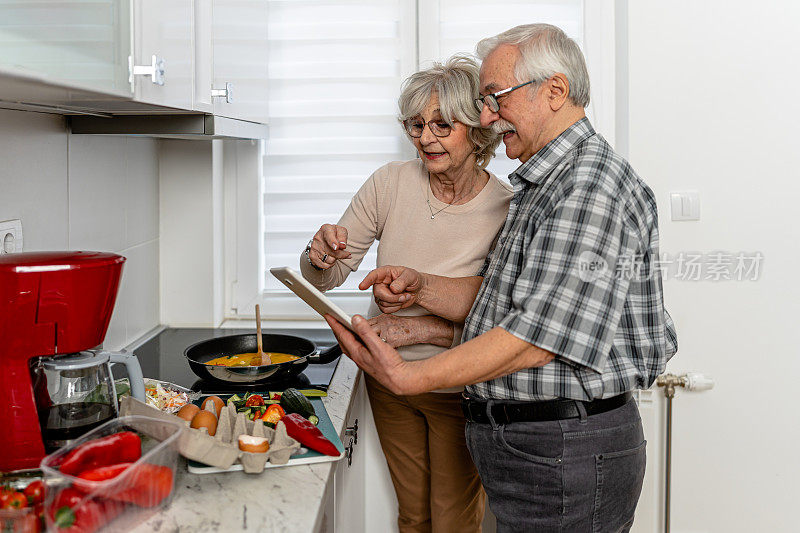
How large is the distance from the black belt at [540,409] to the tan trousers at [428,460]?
45 cm

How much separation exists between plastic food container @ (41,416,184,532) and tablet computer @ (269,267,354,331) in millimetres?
283

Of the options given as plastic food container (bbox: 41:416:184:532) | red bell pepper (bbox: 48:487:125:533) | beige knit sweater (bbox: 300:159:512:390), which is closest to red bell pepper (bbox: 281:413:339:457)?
plastic food container (bbox: 41:416:184:532)

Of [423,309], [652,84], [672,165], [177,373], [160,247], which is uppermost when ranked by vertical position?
[652,84]

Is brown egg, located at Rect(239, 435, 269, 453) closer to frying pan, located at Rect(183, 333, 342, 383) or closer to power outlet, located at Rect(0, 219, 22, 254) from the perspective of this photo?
frying pan, located at Rect(183, 333, 342, 383)

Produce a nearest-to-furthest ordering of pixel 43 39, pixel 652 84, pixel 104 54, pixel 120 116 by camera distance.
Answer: pixel 43 39 < pixel 104 54 < pixel 120 116 < pixel 652 84

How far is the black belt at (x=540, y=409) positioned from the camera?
140 centimetres

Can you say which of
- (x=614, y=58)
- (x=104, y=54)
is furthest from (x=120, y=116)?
(x=614, y=58)

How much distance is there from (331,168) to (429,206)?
0.64 meters

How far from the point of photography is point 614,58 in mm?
2350

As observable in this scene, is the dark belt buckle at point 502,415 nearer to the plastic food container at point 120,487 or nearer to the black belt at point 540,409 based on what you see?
the black belt at point 540,409

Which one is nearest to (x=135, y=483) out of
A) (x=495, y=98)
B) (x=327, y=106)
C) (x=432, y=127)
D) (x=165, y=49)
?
(x=165, y=49)

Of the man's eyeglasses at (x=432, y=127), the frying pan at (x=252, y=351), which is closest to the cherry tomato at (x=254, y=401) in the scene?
the frying pan at (x=252, y=351)

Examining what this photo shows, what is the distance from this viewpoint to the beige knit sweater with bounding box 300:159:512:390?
188cm

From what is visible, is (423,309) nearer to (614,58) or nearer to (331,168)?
(331,168)
